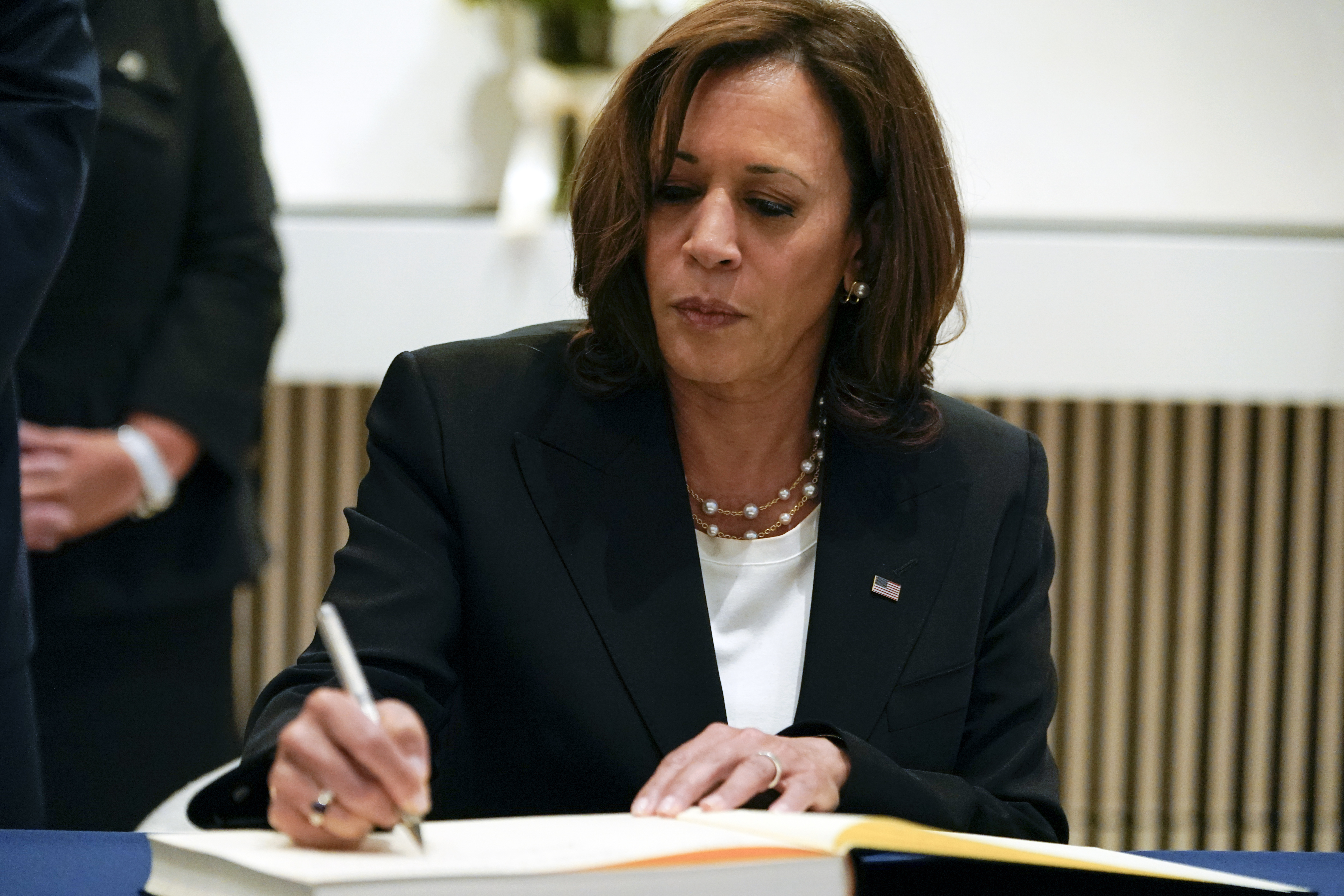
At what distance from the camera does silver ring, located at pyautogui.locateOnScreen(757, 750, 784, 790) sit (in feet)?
3.25

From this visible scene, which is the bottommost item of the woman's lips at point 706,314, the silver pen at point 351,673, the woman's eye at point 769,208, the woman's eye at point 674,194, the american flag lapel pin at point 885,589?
the american flag lapel pin at point 885,589

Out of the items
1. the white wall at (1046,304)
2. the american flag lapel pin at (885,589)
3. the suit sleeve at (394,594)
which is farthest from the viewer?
the white wall at (1046,304)

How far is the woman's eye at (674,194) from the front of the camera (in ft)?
4.47

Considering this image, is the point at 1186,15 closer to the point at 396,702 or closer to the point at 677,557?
the point at 677,557

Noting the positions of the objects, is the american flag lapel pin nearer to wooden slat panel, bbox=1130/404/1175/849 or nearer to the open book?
the open book

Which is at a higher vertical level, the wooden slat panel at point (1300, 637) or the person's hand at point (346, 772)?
the person's hand at point (346, 772)

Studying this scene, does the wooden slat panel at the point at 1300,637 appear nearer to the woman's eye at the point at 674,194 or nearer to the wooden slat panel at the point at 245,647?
the woman's eye at the point at 674,194

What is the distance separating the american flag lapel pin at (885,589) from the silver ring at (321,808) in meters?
0.67

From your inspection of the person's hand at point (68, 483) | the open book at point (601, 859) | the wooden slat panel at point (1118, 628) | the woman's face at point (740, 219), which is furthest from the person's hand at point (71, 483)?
the wooden slat panel at point (1118, 628)

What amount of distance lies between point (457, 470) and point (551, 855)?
602 mm

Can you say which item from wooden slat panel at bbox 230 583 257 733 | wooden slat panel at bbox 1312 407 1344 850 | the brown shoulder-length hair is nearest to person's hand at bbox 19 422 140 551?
the brown shoulder-length hair

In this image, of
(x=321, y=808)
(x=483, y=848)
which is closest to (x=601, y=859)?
(x=483, y=848)

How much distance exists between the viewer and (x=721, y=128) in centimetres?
134

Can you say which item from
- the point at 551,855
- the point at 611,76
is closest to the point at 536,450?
the point at 551,855
